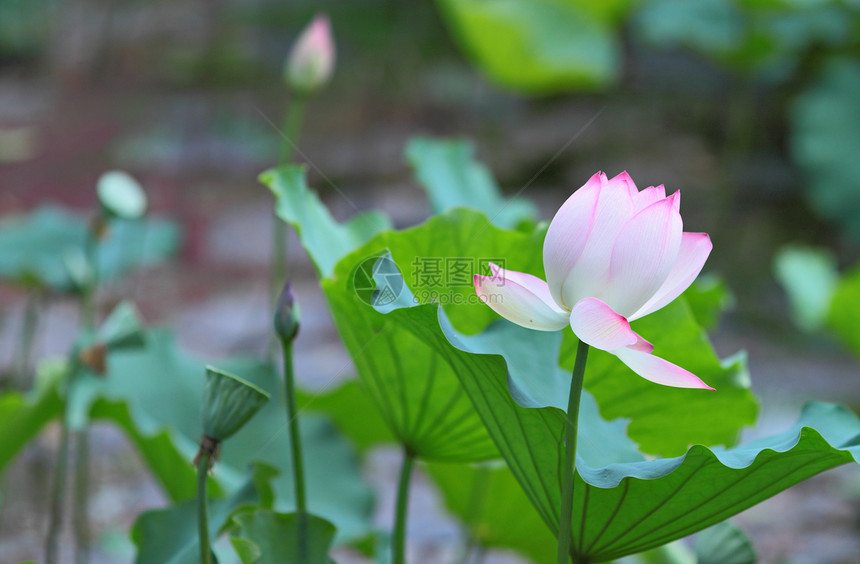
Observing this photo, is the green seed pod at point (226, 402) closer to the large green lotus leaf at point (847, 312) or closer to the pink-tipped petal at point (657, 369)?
the pink-tipped petal at point (657, 369)

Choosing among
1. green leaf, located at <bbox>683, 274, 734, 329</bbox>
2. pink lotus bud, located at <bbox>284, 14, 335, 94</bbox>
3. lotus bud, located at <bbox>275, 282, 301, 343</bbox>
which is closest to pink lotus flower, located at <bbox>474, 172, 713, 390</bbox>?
lotus bud, located at <bbox>275, 282, 301, 343</bbox>

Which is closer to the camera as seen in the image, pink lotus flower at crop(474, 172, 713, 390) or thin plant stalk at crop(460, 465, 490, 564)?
pink lotus flower at crop(474, 172, 713, 390)

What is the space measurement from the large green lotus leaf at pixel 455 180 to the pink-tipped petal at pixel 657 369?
0.38 m

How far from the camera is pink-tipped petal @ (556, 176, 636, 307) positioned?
33 centimetres

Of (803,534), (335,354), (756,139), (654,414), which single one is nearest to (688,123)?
(756,139)

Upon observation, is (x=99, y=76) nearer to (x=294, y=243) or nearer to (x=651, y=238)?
(x=294, y=243)

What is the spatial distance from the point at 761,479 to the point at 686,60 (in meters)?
2.75

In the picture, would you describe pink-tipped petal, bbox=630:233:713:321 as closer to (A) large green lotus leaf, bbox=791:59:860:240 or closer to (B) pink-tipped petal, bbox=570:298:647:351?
(B) pink-tipped petal, bbox=570:298:647:351

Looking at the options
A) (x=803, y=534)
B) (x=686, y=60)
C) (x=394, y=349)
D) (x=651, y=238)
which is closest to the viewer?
(x=651, y=238)

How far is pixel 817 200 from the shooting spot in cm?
221

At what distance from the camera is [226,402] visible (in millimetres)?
400

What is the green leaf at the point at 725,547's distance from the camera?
1.53ft

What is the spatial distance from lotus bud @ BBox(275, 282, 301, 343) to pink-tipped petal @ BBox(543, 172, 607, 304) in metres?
0.14

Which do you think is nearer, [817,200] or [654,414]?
[654,414]
